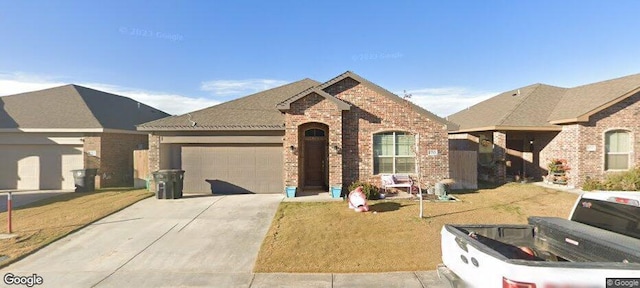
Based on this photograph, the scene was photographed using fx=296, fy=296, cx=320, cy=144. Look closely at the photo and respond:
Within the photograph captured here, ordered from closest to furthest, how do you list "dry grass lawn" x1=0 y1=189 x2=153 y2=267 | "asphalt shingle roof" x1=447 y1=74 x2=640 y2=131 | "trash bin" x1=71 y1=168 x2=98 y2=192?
1. "dry grass lawn" x1=0 y1=189 x2=153 y2=267
2. "asphalt shingle roof" x1=447 y1=74 x2=640 y2=131
3. "trash bin" x1=71 y1=168 x2=98 y2=192

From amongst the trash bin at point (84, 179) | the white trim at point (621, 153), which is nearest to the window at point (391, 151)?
the white trim at point (621, 153)

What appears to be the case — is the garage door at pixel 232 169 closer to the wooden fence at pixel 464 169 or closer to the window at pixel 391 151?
the window at pixel 391 151

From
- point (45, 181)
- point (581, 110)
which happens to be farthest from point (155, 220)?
point (581, 110)

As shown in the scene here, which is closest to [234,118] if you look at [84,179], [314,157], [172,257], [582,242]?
[314,157]

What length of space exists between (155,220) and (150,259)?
3.09m

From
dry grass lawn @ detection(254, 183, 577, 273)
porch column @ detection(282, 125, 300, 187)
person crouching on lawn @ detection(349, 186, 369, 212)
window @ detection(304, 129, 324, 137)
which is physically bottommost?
dry grass lawn @ detection(254, 183, 577, 273)

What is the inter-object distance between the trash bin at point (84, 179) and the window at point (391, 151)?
502 inches

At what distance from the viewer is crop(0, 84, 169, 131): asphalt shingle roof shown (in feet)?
48.0

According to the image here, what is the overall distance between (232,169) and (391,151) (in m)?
6.84

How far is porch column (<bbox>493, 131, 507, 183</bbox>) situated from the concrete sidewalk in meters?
11.7

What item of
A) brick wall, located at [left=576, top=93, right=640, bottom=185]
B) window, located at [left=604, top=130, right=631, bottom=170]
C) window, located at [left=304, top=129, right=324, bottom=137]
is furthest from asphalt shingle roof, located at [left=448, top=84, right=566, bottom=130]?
window, located at [left=304, top=129, right=324, bottom=137]

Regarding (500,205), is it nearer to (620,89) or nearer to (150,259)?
(620,89)

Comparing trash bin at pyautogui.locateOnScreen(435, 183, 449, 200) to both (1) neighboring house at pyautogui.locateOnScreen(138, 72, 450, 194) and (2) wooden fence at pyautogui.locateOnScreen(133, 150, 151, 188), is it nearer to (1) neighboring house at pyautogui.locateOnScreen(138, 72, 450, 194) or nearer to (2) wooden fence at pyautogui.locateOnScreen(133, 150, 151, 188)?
(1) neighboring house at pyautogui.locateOnScreen(138, 72, 450, 194)

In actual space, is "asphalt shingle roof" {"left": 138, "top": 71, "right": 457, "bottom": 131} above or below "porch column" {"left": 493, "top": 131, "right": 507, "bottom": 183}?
above
